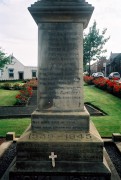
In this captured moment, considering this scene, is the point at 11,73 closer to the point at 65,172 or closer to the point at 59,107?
the point at 59,107

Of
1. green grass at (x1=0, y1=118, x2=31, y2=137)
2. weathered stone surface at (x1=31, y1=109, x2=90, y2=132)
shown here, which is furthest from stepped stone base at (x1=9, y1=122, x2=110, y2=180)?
green grass at (x1=0, y1=118, x2=31, y2=137)

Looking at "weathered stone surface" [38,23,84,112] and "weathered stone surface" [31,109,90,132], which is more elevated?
"weathered stone surface" [38,23,84,112]

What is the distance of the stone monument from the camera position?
592 centimetres

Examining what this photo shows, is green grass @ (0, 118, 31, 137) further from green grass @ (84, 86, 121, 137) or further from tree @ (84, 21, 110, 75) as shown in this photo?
tree @ (84, 21, 110, 75)

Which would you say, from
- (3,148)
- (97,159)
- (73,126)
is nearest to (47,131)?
(73,126)

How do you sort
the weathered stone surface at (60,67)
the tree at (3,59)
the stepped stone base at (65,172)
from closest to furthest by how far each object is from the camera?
the stepped stone base at (65,172)
the weathered stone surface at (60,67)
the tree at (3,59)

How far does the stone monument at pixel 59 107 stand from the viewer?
592 centimetres

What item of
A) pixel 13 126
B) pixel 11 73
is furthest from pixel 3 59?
pixel 13 126

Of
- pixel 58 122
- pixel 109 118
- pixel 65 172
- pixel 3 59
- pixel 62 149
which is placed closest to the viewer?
pixel 65 172

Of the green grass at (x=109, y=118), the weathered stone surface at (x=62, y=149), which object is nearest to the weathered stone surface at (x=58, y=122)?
the weathered stone surface at (x=62, y=149)

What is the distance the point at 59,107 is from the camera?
261 inches

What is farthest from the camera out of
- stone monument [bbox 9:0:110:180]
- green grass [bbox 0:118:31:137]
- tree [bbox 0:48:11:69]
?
tree [bbox 0:48:11:69]

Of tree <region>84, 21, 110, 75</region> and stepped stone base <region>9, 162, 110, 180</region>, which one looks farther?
tree <region>84, 21, 110, 75</region>

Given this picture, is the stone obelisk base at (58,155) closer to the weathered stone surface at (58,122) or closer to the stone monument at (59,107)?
the stone monument at (59,107)
